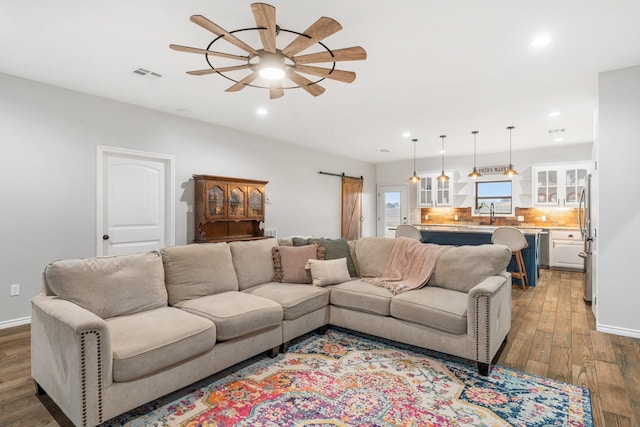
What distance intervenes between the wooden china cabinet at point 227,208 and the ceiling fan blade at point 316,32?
3068 millimetres

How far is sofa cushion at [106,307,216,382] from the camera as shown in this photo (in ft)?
6.24

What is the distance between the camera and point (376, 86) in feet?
12.3

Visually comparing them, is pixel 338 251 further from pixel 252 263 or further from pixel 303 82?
pixel 303 82

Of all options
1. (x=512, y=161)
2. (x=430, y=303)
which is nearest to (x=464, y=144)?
(x=512, y=161)

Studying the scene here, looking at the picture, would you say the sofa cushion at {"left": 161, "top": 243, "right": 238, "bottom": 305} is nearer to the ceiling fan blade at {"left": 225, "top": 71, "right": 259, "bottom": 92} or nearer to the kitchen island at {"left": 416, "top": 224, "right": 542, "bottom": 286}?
the ceiling fan blade at {"left": 225, "top": 71, "right": 259, "bottom": 92}

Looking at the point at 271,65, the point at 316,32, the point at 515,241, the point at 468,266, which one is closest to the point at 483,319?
the point at 468,266

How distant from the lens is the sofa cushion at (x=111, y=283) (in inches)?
88.9

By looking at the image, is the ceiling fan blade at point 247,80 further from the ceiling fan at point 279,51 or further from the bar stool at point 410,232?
the bar stool at point 410,232

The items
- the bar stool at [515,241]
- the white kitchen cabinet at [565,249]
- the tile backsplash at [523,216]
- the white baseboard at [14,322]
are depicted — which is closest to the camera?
the white baseboard at [14,322]

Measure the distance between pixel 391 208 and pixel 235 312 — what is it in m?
7.46

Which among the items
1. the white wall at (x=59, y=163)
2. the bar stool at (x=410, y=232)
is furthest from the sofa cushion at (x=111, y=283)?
the bar stool at (x=410, y=232)

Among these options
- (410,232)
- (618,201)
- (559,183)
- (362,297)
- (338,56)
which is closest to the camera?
(338,56)

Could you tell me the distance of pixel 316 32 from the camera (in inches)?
81.8

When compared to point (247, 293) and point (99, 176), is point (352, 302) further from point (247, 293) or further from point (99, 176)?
point (99, 176)
